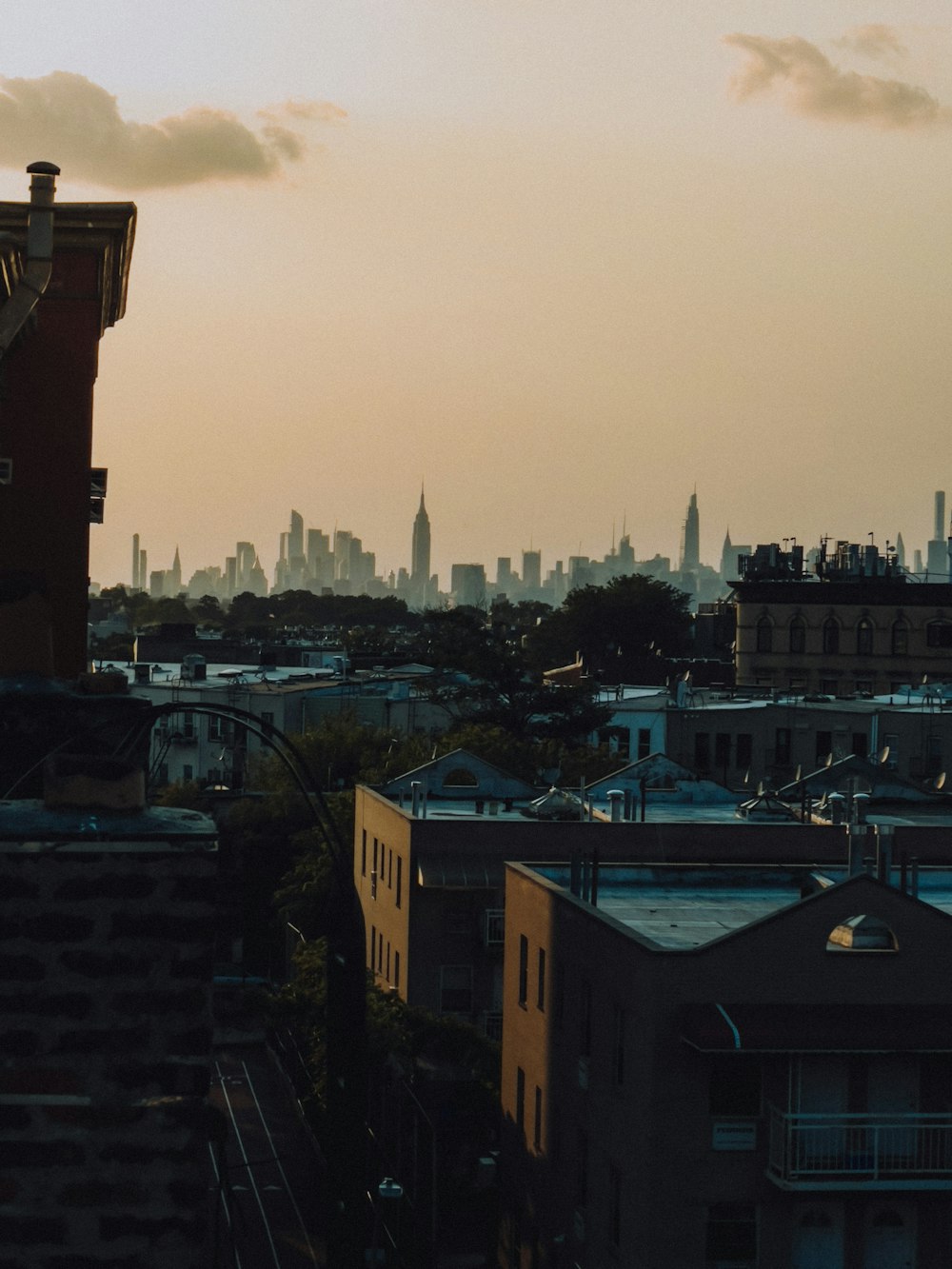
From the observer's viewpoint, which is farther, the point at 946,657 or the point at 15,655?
the point at 946,657

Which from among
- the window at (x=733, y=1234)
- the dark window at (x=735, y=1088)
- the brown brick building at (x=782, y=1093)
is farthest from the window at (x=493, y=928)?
the window at (x=733, y=1234)

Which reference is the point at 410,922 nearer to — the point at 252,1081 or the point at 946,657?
the point at 252,1081

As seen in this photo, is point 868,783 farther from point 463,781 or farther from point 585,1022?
point 585,1022

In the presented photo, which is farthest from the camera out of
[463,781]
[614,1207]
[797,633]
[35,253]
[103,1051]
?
[797,633]

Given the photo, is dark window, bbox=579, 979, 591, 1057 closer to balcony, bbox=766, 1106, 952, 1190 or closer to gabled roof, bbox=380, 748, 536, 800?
balcony, bbox=766, 1106, 952, 1190

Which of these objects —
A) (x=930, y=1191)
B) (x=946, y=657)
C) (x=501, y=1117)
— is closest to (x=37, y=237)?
(x=930, y=1191)

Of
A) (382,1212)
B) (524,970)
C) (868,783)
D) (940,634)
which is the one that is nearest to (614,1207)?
(524,970)

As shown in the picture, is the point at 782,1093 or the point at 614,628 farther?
the point at 614,628
